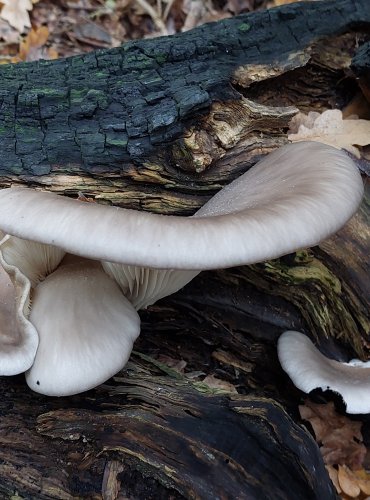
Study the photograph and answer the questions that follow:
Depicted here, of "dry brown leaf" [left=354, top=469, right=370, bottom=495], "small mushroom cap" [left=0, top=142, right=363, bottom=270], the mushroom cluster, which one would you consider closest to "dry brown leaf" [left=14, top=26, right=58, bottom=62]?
the mushroom cluster

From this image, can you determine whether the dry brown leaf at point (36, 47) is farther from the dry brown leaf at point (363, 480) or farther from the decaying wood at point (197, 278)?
the dry brown leaf at point (363, 480)

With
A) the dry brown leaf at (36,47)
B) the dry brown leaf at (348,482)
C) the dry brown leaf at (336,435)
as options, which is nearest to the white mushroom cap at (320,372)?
the dry brown leaf at (336,435)

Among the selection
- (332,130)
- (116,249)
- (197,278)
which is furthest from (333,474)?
(116,249)

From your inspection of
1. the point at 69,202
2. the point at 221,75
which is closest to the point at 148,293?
the point at 69,202

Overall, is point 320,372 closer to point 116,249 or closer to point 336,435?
point 336,435

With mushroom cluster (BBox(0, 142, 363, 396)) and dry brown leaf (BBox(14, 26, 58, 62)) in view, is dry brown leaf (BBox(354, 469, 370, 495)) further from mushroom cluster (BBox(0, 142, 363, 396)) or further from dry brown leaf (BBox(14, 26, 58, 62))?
dry brown leaf (BBox(14, 26, 58, 62))
